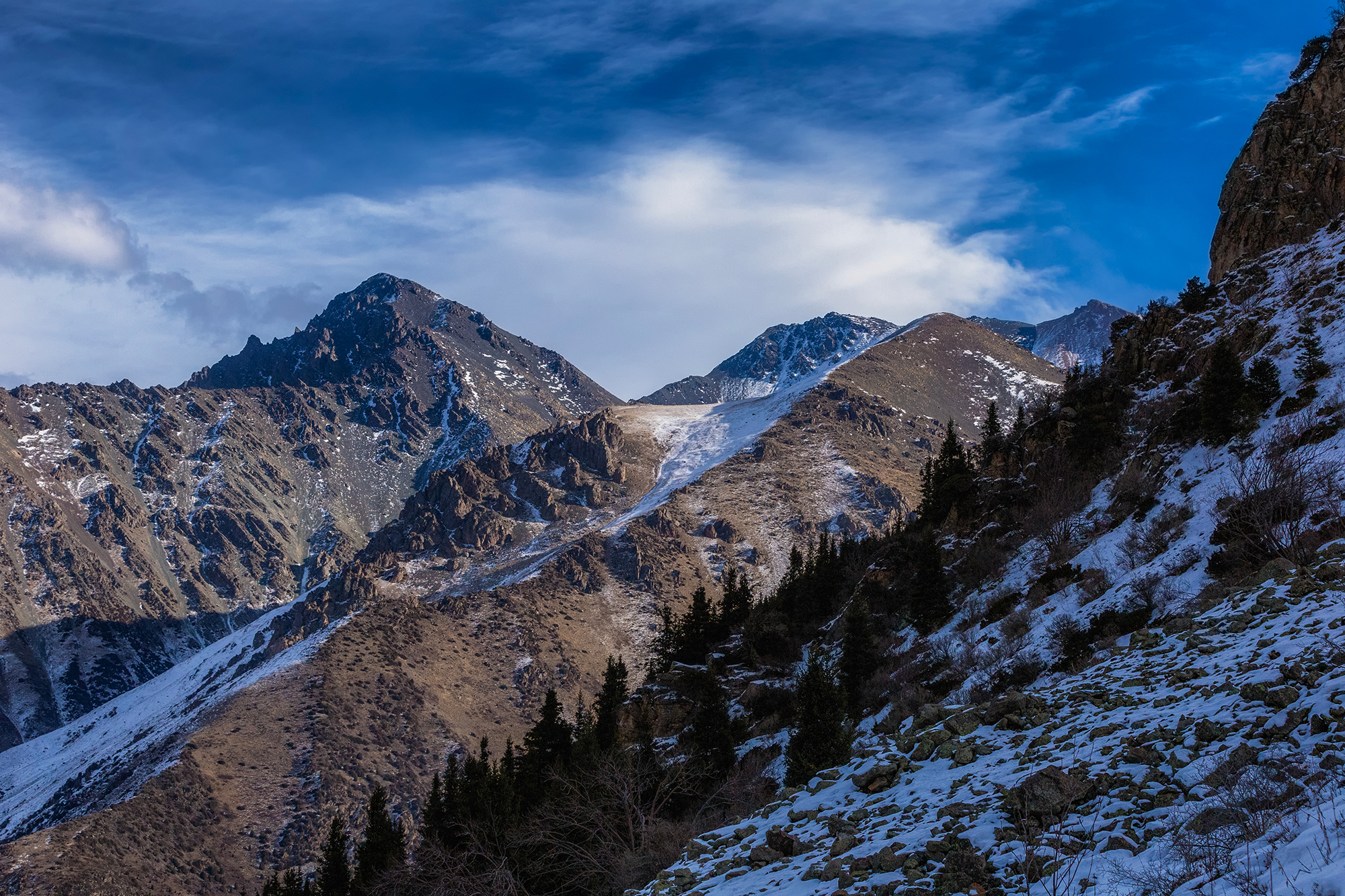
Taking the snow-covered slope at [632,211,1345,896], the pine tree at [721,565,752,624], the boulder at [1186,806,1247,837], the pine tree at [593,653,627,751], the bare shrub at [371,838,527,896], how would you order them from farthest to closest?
the pine tree at [721,565,752,624], the pine tree at [593,653,627,751], the bare shrub at [371,838,527,896], the boulder at [1186,806,1247,837], the snow-covered slope at [632,211,1345,896]

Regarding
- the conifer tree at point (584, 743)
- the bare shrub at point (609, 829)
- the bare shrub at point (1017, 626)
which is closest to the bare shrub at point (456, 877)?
the bare shrub at point (609, 829)

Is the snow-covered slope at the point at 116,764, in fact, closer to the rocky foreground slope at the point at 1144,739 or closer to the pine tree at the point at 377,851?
the pine tree at the point at 377,851

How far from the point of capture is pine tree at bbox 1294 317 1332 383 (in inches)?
A: 1302

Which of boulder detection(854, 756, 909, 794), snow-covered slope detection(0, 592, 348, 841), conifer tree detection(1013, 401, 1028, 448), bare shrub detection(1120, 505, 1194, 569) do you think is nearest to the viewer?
boulder detection(854, 756, 909, 794)

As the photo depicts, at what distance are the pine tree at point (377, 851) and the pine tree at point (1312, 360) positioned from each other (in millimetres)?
50777

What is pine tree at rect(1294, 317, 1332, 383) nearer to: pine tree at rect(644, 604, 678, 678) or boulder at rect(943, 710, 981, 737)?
boulder at rect(943, 710, 981, 737)

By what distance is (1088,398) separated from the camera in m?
51.9

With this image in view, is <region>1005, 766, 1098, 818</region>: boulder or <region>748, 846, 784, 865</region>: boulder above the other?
<region>1005, 766, 1098, 818</region>: boulder

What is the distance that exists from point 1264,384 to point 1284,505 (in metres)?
13.0

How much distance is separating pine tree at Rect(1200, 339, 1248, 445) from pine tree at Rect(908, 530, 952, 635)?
14.7 m

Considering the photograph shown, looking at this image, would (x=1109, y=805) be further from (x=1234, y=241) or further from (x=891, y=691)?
(x=1234, y=241)

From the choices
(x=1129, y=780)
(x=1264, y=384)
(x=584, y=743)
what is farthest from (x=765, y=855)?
(x=584, y=743)

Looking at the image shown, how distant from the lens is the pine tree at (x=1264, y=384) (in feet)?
112

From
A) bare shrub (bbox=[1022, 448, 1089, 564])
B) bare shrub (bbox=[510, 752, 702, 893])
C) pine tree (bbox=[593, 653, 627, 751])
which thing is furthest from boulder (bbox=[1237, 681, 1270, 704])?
pine tree (bbox=[593, 653, 627, 751])
